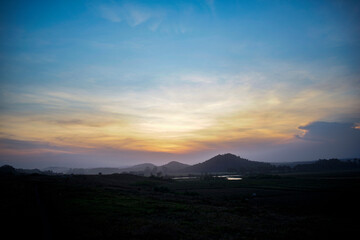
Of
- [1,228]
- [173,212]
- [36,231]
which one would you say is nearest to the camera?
[36,231]

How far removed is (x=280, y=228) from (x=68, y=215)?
24637 mm

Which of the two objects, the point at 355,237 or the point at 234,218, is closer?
the point at 355,237

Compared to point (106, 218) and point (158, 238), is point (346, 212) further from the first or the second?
point (106, 218)

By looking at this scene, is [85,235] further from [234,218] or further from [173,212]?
[234,218]

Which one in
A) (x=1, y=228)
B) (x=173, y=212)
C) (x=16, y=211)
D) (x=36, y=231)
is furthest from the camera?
(x=173, y=212)

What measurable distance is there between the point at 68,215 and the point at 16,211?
737 centimetres

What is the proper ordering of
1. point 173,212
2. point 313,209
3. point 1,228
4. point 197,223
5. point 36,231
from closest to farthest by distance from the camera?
1. point 36,231
2. point 1,228
3. point 197,223
4. point 173,212
5. point 313,209

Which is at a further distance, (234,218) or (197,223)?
(234,218)

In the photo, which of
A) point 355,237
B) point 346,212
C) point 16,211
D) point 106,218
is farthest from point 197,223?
point 346,212

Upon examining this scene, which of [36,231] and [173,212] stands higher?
[36,231]

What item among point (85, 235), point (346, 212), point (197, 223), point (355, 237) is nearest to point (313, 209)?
point (346, 212)

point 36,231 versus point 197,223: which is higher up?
point 36,231

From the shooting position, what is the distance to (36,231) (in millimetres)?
17469

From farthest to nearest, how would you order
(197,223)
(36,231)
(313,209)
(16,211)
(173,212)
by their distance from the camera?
(313,209), (173,212), (16,211), (197,223), (36,231)
